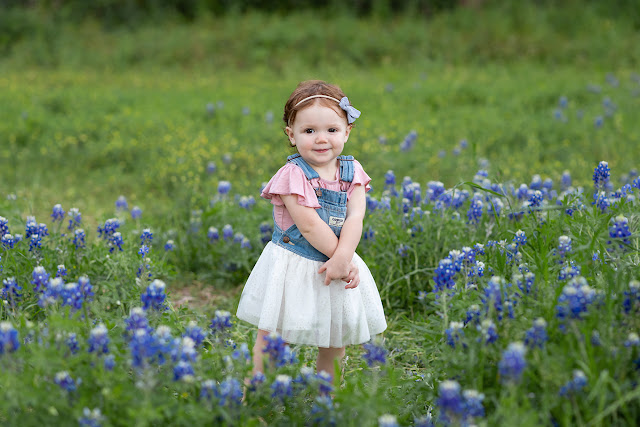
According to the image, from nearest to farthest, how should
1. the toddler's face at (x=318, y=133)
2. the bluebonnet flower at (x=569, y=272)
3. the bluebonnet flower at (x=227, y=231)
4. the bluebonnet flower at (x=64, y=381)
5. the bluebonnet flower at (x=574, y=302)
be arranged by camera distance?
the bluebonnet flower at (x=64, y=381) → the bluebonnet flower at (x=574, y=302) → the bluebonnet flower at (x=569, y=272) → the toddler's face at (x=318, y=133) → the bluebonnet flower at (x=227, y=231)

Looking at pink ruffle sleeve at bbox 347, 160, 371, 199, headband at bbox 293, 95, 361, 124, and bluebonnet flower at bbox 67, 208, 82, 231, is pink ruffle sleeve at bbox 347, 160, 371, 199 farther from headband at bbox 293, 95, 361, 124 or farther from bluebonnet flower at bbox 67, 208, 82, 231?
bluebonnet flower at bbox 67, 208, 82, 231

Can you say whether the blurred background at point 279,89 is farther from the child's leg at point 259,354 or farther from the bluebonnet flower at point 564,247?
the child's leg at point 259,354

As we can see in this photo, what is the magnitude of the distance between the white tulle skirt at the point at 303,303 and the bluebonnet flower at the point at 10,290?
0.97 metres

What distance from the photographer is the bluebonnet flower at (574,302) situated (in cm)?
226

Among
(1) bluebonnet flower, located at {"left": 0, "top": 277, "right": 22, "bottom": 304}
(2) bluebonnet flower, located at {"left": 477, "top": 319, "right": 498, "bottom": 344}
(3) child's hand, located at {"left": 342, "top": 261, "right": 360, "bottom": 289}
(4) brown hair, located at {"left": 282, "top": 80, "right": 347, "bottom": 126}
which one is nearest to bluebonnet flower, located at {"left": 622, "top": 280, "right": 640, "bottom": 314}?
(2) bluebonnet flower, located at {"left": 477, "top": 319, "right": 498, "bottom": 344}

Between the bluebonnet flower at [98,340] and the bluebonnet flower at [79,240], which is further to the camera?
the bluebonnet flower at [79,240]

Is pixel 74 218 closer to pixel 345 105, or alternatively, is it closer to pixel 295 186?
pixel 295 186

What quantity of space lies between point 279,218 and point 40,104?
7.41 meters

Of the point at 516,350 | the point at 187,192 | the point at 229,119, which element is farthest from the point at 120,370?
the point at 229,119

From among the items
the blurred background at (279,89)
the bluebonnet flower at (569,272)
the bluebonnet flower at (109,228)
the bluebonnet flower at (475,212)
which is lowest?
the bluebonnet flower at (569,272)

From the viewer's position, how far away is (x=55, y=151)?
24.4 feet

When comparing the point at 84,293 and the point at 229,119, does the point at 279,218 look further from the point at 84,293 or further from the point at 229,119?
the point at 229,119

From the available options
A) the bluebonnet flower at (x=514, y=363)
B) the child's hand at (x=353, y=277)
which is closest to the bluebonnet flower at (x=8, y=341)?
the child's hand at (x=353, y=277)

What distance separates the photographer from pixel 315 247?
111 inches
